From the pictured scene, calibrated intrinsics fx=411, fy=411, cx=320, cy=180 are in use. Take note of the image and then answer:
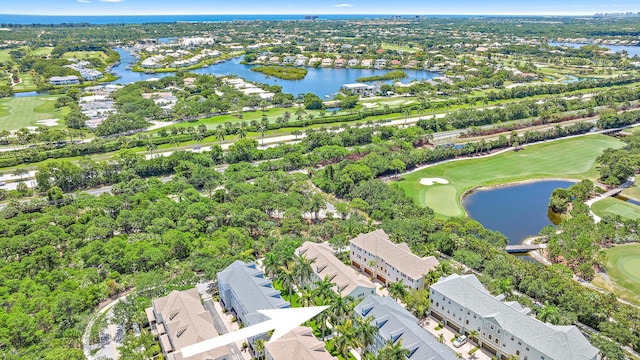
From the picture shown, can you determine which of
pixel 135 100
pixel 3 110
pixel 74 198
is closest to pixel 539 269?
pixel 74 198

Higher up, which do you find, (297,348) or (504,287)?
(297,348)

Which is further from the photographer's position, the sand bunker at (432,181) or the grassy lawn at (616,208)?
the sand bunker at (432,181)

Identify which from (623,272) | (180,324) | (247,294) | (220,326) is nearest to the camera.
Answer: (180,324)

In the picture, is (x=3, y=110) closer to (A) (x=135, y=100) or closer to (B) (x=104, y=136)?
(A) (x=135, y=100)

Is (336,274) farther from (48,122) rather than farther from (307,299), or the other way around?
(48,122)

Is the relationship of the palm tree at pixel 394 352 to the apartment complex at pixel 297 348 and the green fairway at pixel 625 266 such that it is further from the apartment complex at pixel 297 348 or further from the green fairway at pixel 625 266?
the green fairway at pixel 625 266

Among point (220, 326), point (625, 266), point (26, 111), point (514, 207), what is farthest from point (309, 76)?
point (220, 326)

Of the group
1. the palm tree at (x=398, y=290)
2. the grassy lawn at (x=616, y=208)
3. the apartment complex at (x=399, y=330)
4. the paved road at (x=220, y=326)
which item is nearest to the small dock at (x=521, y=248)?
the grassy lawn at (x=616, y=208)
